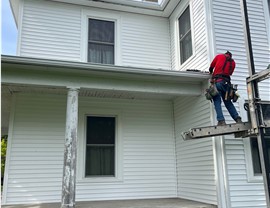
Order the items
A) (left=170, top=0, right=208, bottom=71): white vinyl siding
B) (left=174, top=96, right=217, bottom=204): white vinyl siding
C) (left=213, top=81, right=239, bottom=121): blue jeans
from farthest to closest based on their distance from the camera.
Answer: (left=170, top=0, right=208, bottom=71): white vinyl siding, (left=174, top=96, right=217, bottom=204): white vinyl siding, (left=213, top=81, right=239, bottom=121): blue jeans

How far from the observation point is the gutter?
4898mm

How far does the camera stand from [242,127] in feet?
15.6

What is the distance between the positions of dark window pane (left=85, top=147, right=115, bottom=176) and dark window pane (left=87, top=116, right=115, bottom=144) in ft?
0.67

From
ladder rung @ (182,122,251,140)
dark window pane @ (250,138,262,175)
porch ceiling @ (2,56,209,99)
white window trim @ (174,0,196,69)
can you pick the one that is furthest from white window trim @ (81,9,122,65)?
dark window pane @ (250,138,262,175)

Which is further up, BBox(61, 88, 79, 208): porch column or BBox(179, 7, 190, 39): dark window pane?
BBox(179, 7, 190, 39): dark window pane

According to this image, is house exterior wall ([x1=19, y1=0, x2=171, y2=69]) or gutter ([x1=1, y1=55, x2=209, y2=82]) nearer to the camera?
gutter ([x1=1, y1=55, x2=209, y2=82])

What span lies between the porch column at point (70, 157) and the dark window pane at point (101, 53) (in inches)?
93.8

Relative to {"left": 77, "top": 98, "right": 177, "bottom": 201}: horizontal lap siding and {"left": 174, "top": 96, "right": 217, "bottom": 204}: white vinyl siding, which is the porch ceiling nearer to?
{"left": 174, "top": 96, "right": 217, "bottom": 204}: white vinyl siding

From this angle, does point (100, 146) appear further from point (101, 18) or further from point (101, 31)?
point (101, 18)

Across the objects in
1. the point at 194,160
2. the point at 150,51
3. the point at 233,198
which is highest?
the point at 150,51

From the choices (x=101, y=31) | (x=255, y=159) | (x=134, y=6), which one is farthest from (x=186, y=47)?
(x=255, y=159)

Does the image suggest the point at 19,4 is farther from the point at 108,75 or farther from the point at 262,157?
the point at 262,157

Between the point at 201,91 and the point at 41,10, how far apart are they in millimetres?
4897

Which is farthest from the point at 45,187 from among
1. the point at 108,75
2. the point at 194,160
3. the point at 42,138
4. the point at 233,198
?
the point at 233,198
